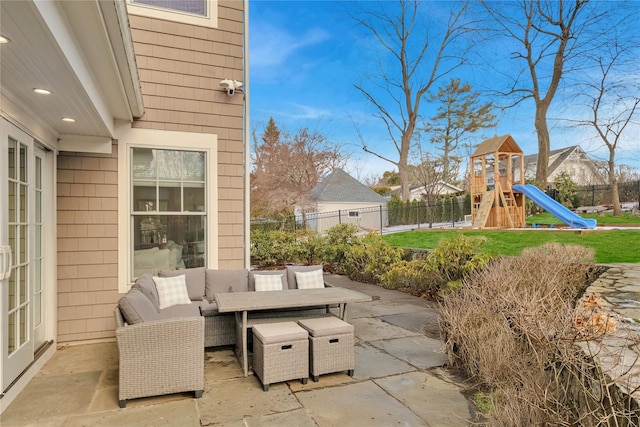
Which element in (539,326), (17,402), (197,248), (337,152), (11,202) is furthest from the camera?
(337,152)

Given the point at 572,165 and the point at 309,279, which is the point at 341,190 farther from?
the point at 572,165

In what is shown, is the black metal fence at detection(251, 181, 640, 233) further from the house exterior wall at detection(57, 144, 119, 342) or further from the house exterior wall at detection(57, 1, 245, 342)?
the house exterior wall at detection(57, 144, 119, 342)

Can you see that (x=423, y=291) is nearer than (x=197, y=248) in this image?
No

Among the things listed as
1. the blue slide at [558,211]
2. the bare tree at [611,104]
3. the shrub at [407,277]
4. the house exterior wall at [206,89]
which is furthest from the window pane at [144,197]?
the bare tree at [611,104]

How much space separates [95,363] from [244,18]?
186 inches

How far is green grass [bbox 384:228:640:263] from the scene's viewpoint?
747cm

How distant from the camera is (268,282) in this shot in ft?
15.9

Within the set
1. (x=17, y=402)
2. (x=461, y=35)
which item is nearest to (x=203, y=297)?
(x=17, y=402)

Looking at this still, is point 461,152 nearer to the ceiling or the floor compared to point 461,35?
nearer to the floor

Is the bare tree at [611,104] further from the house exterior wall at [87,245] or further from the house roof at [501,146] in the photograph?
the house exterior wall at [87,245]

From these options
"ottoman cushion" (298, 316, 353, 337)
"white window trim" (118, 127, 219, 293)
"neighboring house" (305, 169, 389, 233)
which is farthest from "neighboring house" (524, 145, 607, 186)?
"ottoman cushion" (298, 316, 353, 337)

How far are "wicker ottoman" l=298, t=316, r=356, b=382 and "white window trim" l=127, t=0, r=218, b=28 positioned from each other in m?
4.22

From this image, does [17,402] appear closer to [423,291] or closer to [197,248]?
[197,248]

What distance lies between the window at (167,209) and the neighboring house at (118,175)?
0.04 ft
